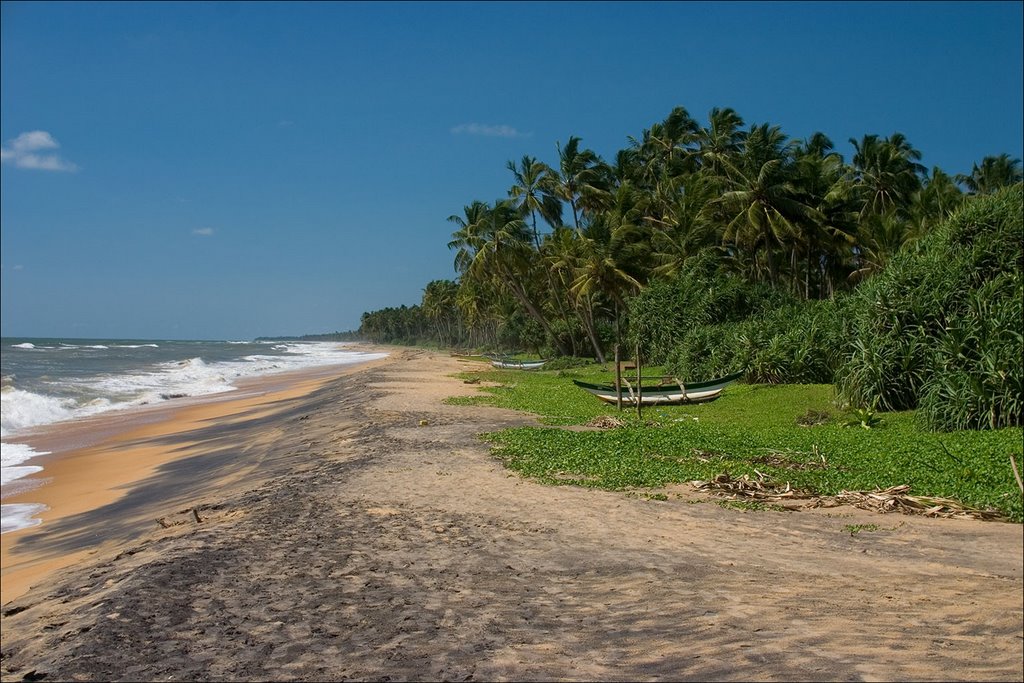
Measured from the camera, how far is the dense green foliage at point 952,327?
11.6 m

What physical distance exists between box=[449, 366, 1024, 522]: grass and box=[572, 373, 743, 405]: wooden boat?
149 cm

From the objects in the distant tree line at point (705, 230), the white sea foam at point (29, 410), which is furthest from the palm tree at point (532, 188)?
the white sea foam at point (29, 410)

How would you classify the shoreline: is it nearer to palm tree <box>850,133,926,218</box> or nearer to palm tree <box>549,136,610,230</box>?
palm tree <box>549,136,610,230</box>

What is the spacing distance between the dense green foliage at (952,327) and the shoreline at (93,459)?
13321 millimetres

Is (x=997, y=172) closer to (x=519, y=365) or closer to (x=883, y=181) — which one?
(x=883, y=181)

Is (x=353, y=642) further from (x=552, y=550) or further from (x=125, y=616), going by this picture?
(x=552, y=550)

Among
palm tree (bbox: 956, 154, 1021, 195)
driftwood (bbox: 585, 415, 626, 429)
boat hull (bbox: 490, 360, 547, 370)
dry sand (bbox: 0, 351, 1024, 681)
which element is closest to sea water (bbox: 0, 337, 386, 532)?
dry sand (bbox: 0, 351, 1024, 681)

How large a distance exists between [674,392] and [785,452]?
325 inches

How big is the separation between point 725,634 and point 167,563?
Result: 5123mm

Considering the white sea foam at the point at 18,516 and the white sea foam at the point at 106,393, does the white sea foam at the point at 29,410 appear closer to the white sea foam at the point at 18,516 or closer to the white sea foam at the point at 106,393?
the white sea foam at the point at 106,393

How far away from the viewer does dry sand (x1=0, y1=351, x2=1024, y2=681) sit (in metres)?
4.64

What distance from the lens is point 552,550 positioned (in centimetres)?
706

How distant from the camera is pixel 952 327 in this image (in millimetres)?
13141

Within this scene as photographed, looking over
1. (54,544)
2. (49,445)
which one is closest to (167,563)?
(54,544)
